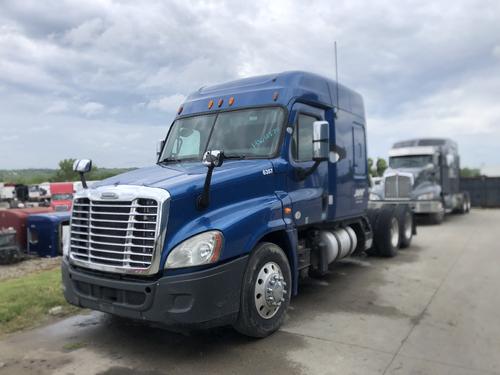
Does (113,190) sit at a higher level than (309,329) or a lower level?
higher

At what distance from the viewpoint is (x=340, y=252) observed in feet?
22.9

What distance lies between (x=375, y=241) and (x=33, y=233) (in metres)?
8.15

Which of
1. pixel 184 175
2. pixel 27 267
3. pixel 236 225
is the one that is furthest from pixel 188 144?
pixel 27 267

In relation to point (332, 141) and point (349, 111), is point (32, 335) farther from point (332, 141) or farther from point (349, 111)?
point (349, 111)

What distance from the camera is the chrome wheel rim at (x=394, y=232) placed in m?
9.63

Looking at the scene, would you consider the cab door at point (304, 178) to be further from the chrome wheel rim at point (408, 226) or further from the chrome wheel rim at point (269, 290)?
the chrome wheel rim at point (408, 226)

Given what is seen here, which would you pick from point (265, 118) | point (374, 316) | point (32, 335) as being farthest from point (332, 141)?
point (32, 335)

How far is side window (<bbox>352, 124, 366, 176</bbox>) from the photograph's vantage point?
25.0ft

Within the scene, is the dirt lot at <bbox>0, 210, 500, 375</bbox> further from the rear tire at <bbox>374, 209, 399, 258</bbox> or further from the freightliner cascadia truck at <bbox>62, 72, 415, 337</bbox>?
the rear tire at <bbox>374, 209, 399, 258</bbox>

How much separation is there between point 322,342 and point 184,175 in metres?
2.29

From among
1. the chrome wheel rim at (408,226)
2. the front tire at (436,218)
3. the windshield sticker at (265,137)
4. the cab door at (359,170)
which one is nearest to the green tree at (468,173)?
the front tire at (436,218)

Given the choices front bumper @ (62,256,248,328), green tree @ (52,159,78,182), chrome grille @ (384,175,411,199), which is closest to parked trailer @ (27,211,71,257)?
front bumper @ (62,256,248,328)

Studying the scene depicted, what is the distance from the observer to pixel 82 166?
207 inches

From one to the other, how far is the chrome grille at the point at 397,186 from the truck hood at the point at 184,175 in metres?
13.1
